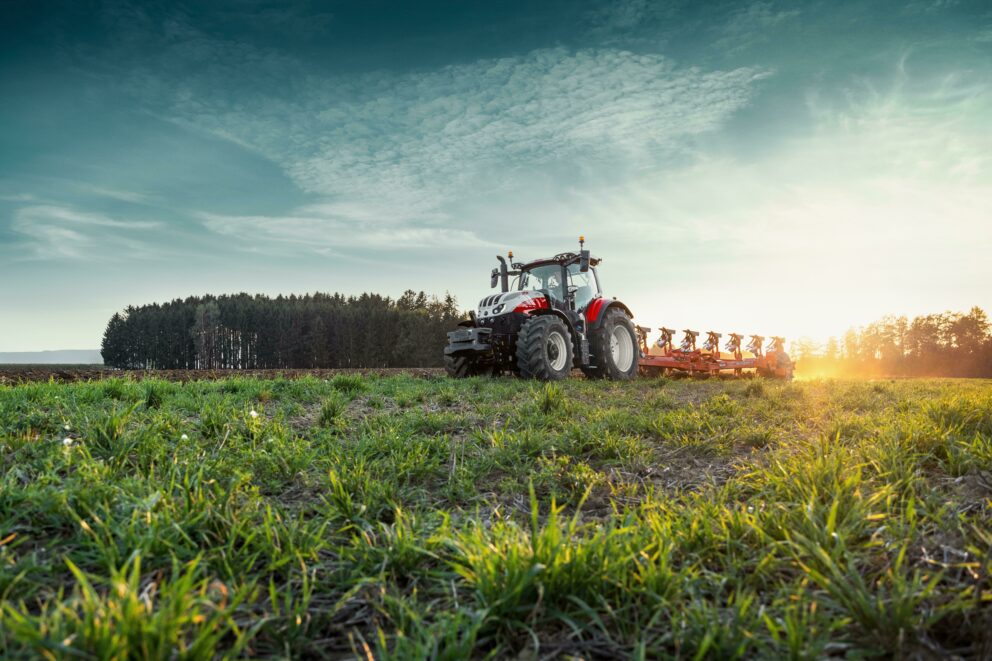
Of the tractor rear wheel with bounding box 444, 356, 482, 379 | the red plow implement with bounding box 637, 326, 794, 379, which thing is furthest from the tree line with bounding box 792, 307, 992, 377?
the tractor rear wheel with bounding box 444, 356, 482, 379

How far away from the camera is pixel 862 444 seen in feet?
12.9

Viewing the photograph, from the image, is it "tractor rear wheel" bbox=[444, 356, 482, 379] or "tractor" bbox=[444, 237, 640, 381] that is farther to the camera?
"tractor rear wheel" bbox=[444, 356, 482, 379]

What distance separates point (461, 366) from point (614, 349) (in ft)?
14.5

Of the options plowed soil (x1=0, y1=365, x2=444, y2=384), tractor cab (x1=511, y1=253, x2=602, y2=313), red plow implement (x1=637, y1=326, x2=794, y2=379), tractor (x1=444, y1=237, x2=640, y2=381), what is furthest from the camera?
red plow implement (x1=637, y1=326, x2=794, y2=379)

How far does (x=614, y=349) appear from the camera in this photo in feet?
45.8

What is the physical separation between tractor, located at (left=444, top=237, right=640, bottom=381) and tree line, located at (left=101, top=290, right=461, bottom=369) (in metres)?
50.6

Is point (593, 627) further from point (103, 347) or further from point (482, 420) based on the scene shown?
point (103, 347)

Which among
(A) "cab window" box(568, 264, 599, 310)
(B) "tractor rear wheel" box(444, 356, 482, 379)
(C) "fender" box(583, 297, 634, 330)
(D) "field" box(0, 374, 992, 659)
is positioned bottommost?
(D) "field" box(0, 374, 992, 659)

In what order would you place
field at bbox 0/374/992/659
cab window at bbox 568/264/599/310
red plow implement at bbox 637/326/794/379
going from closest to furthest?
field at bbox 0/374/992/659
cab window at bbox 568/264/599/310
red plow implement at bbox 637/326/794/379

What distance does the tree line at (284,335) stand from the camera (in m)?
68.1

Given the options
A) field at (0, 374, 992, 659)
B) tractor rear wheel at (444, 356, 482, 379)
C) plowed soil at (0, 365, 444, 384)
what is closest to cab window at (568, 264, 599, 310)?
tractor rear wheel at (444, 356, 482, 379)

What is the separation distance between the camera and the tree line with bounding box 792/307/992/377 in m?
59.0

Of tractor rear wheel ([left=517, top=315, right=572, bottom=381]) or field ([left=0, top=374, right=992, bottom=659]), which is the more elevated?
tractor rear wheel ([left=517, top=315, right=572, bottom=381])

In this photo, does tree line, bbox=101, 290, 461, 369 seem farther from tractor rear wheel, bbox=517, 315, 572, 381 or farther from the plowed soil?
tractor rear wheel, bbox=517, 315, 572, 381
